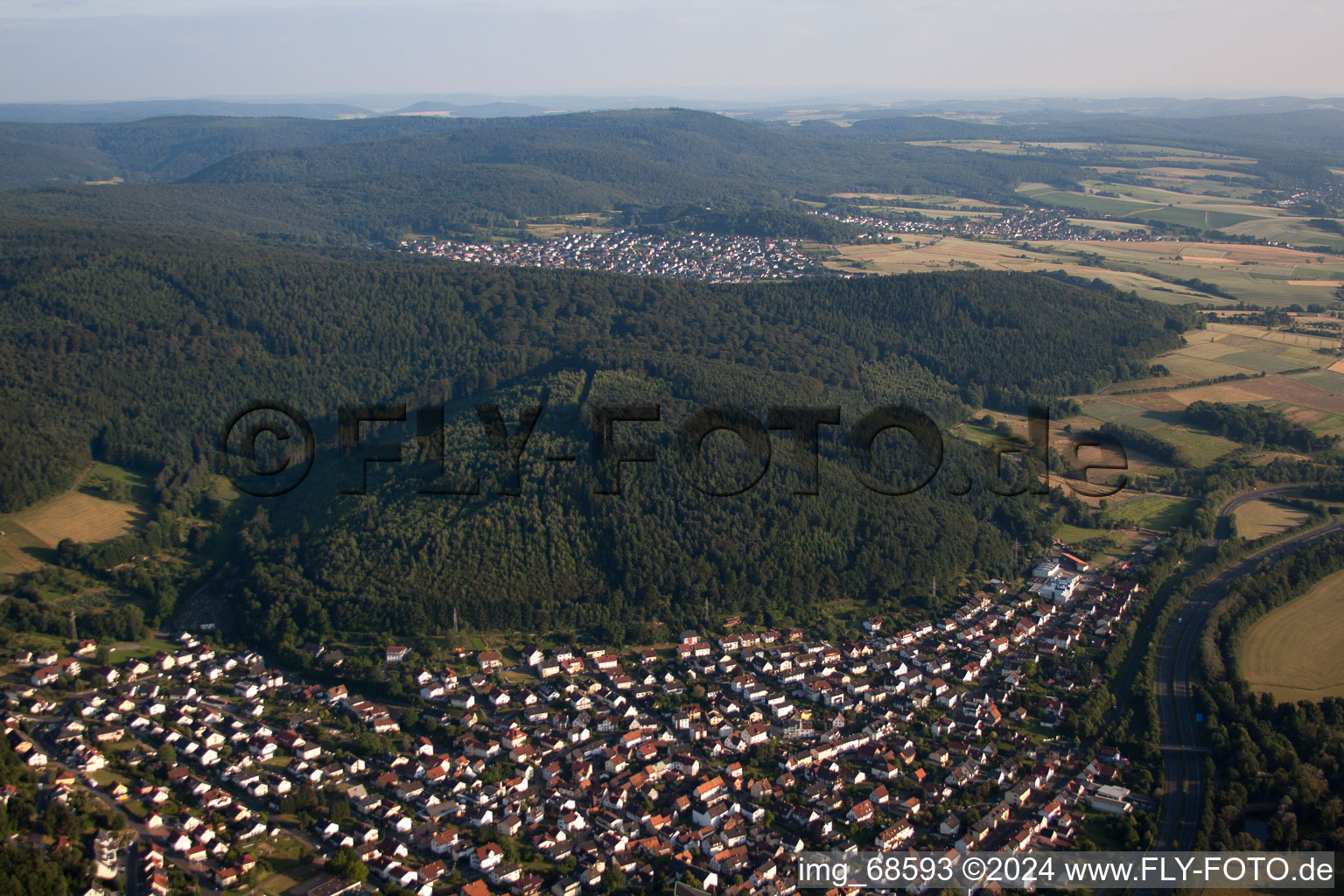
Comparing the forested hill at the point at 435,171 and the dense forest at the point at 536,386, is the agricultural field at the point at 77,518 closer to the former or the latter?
the dense forest at the point at 536,386

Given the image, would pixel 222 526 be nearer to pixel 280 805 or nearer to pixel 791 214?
pixel 280 805

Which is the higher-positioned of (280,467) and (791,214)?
(791,214)

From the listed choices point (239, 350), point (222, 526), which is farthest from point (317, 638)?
point (239, 350)

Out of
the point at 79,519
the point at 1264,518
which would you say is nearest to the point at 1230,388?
the point at 1264,518

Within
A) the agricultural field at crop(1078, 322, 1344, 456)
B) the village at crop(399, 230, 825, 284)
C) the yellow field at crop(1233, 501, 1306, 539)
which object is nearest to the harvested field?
the agricultural field at crop(1078, 322, 1344, 456)

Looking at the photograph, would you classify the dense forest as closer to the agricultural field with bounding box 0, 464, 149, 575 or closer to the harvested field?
the agricultural field with bounding box 0, 464, 149, 575

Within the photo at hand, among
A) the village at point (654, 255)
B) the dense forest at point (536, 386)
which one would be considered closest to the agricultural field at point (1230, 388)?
the dense forest at point (536, 386)
